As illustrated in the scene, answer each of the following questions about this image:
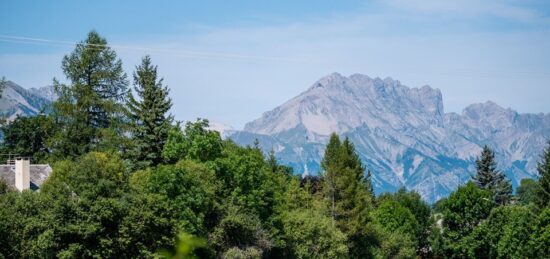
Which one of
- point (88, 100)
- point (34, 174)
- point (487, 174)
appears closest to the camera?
point (34, 174)

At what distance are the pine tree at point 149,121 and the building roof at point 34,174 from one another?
6.79 m

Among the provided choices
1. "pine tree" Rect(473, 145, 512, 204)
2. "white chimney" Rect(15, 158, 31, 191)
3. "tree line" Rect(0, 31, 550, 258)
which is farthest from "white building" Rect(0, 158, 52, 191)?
"pine tree" Rect(473, 145, 512, 204)

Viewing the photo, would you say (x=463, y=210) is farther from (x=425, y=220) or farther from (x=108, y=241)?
(x=108, y=241)

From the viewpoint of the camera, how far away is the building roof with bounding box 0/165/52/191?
54.7 metres

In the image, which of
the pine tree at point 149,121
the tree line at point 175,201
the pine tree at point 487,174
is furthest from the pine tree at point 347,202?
the pine tree at point 487,174

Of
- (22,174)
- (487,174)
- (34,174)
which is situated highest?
(487,174)

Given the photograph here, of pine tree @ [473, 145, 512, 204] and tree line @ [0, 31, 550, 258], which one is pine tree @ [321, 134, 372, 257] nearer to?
tree line @ [0, 31, 550, 258]

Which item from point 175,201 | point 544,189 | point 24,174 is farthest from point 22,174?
point 544,189

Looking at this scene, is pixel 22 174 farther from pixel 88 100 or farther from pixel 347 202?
pixel 347 202

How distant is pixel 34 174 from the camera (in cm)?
5709

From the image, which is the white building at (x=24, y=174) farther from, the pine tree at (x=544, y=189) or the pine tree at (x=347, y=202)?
the pine tree at (x=544, y=189)

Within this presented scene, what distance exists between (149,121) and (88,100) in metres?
11.3

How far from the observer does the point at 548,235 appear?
220 ft

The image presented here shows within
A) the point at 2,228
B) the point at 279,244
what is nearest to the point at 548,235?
the point at 279,244
